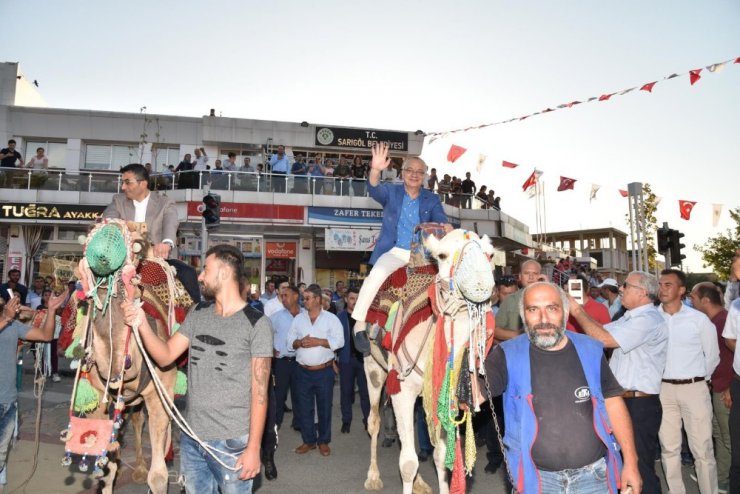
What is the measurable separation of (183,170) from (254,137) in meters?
5.37

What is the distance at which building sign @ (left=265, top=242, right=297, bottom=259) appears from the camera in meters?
25.5

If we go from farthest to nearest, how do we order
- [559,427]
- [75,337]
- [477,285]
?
1. [75,337]
2. [477,285]
3. [559,427]

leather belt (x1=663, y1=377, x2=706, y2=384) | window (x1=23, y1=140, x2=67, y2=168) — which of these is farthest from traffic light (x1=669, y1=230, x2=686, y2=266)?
window (x1=23, y1=140, x2=67, y2=168)

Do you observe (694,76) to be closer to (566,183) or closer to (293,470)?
(566,183)

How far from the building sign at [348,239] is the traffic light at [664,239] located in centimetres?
1185

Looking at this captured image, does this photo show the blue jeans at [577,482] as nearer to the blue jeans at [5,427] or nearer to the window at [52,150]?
the blue jeans at [5,427]

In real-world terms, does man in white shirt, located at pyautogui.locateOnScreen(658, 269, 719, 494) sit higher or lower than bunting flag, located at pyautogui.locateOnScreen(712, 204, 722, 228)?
lower

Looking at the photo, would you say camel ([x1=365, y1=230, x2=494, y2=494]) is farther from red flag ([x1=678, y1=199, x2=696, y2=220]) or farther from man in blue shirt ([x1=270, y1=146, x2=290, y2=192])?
man in blue shirt ([x1=270, y1=146, x2=290, y2=192])

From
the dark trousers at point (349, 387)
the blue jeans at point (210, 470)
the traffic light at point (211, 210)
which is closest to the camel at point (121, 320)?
the blue jeans at point (210, 470)

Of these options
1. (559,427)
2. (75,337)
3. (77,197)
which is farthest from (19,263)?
(559,427)

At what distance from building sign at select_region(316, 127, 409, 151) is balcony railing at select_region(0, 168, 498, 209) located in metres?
5.73

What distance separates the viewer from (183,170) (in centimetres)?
2333

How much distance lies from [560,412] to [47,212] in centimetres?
2482

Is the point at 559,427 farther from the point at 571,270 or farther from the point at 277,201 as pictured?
the point at 571,270
